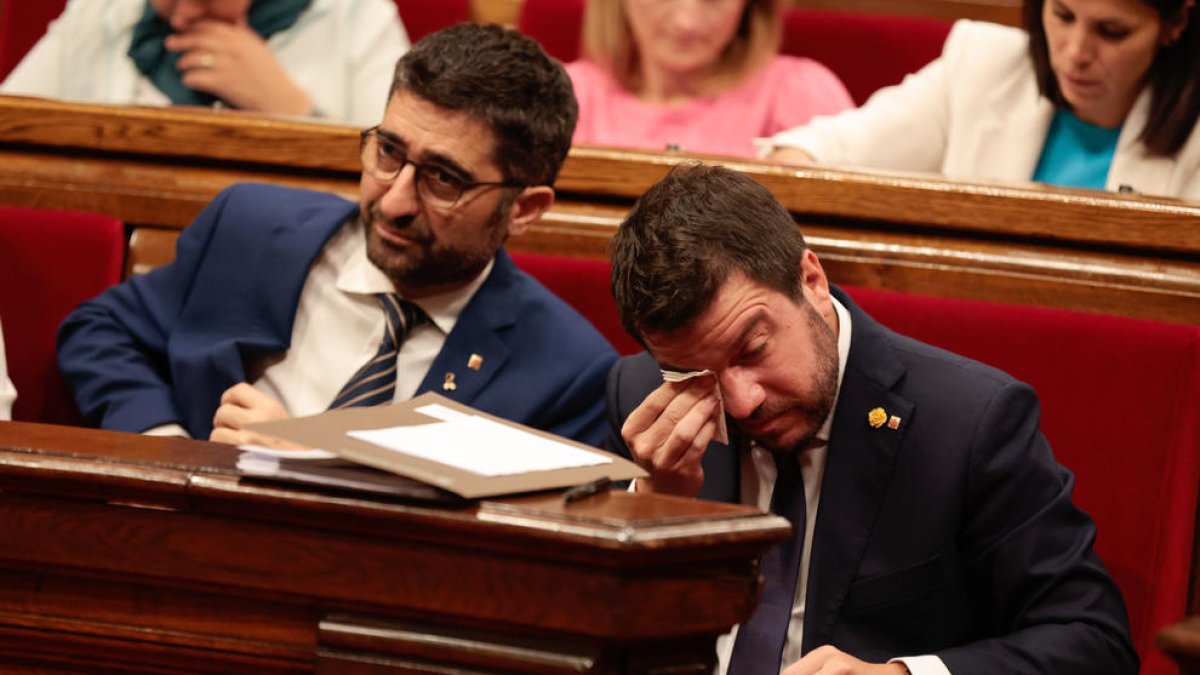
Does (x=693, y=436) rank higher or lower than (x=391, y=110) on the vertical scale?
lower

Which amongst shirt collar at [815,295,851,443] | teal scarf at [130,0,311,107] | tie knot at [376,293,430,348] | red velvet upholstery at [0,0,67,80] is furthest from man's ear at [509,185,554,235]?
red velvet upholstery at [0,0,67,80]

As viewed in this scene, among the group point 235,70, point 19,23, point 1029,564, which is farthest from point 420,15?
point 1029,564

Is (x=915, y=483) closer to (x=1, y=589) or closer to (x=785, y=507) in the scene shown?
(x=785, y=507)

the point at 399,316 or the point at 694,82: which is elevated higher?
the point at 694,82

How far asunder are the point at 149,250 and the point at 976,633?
105cm

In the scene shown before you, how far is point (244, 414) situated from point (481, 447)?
53cm

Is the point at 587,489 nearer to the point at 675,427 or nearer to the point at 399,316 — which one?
the point at 675,427

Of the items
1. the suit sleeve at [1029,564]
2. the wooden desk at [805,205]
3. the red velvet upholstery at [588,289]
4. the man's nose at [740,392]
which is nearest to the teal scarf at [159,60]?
the wooden desk at [805,205]

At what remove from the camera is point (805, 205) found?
1.59m

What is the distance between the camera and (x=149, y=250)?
5.64ft

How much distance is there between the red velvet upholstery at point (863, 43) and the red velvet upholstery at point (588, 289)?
859mm

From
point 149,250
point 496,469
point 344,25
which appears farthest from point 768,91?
point 496,469

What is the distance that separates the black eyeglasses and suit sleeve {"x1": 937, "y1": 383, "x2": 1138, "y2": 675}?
0.62 metres

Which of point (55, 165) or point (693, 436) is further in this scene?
point (55, 165)
